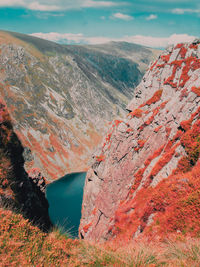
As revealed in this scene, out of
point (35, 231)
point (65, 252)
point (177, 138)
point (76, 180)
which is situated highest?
point (35, 231)

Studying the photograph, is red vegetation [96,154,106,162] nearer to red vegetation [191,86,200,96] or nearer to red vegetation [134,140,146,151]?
red vegetation [134,140,146,151]

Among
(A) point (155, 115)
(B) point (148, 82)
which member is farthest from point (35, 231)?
(B) point (148, 82)

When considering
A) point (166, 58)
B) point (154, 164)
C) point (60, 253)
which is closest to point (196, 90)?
point (154, 164)

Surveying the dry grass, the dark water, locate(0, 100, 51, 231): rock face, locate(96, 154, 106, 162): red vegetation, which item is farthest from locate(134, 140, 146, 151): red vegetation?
the dark water

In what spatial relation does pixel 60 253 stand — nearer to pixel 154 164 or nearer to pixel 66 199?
pixel 154 164

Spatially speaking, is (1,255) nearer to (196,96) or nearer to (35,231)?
(35,231)

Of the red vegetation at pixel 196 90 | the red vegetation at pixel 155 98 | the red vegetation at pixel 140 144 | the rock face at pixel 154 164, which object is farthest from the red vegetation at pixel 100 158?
the red vegetation at pixel 196 90
